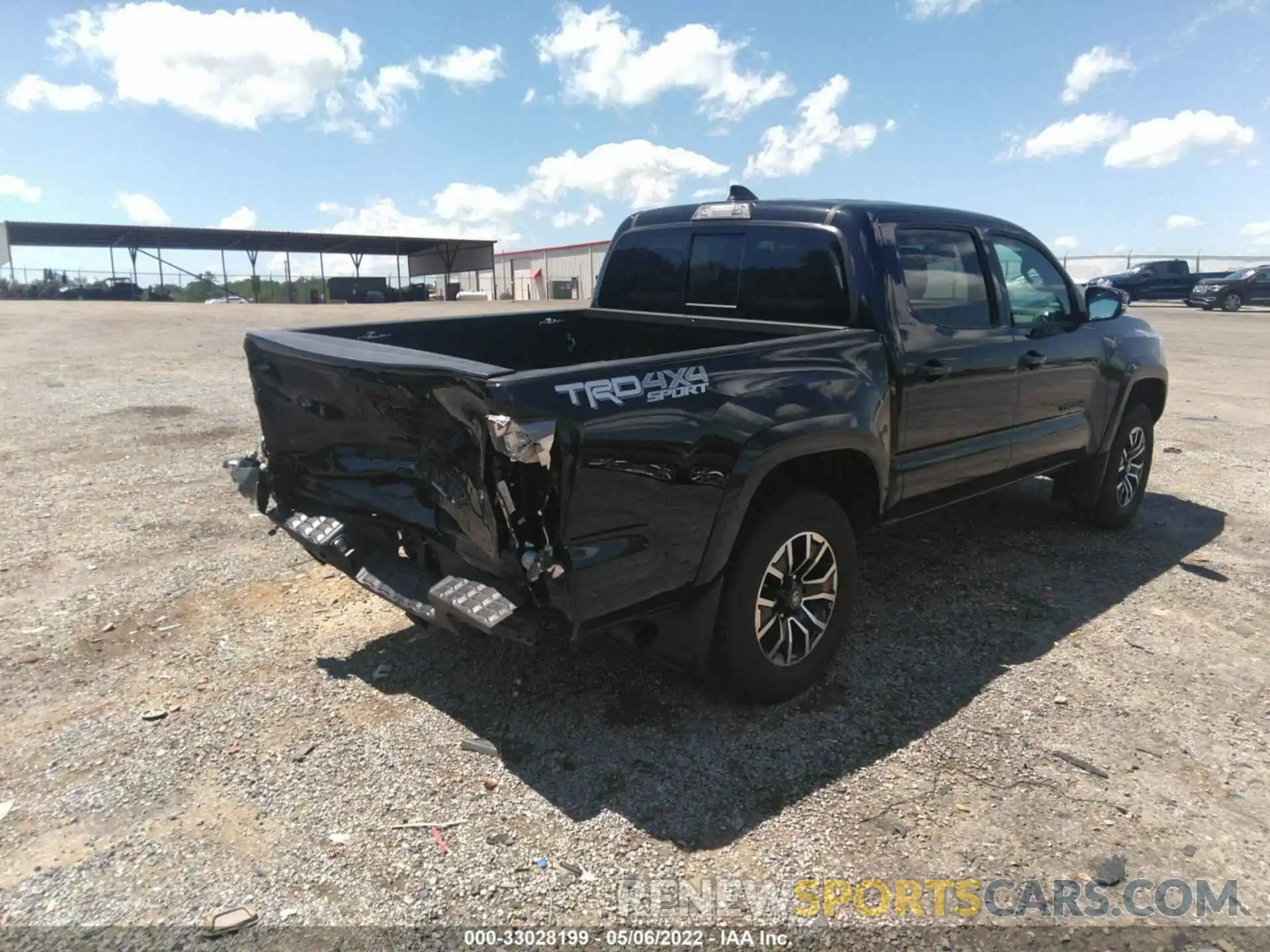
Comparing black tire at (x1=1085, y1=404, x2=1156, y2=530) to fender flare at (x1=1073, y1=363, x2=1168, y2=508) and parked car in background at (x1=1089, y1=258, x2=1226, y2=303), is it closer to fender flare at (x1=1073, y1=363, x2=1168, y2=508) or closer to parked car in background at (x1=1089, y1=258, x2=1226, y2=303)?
fender flare at (x1=1073, y1=363, x2=1168, y2=508)

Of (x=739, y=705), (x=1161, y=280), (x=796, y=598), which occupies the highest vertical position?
(x=1161, y=280)

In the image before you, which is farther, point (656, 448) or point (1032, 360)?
point (1032, 360)

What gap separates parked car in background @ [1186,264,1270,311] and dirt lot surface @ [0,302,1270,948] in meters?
29.0

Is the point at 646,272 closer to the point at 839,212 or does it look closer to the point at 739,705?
the point at 839,212

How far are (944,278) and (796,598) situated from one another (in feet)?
6.39

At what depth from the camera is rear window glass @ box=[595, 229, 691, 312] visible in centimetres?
486

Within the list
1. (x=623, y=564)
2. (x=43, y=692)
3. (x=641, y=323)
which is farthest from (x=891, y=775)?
(x=43, y=692)

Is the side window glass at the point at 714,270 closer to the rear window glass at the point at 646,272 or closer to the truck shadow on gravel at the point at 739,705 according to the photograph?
the rear window glass at the point at 646,272

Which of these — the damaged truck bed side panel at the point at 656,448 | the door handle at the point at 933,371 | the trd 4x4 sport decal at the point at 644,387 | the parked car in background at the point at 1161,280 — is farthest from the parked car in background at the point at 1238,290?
the trd 4x4 sport decal at the point at 644,387

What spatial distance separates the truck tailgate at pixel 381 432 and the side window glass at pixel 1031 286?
336 cm

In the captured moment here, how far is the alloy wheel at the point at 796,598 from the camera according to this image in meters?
3.52

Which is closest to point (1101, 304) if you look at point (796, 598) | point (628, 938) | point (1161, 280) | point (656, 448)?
point (796, 598)

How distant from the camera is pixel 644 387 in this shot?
2.91 meters

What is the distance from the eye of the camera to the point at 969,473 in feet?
15.1
